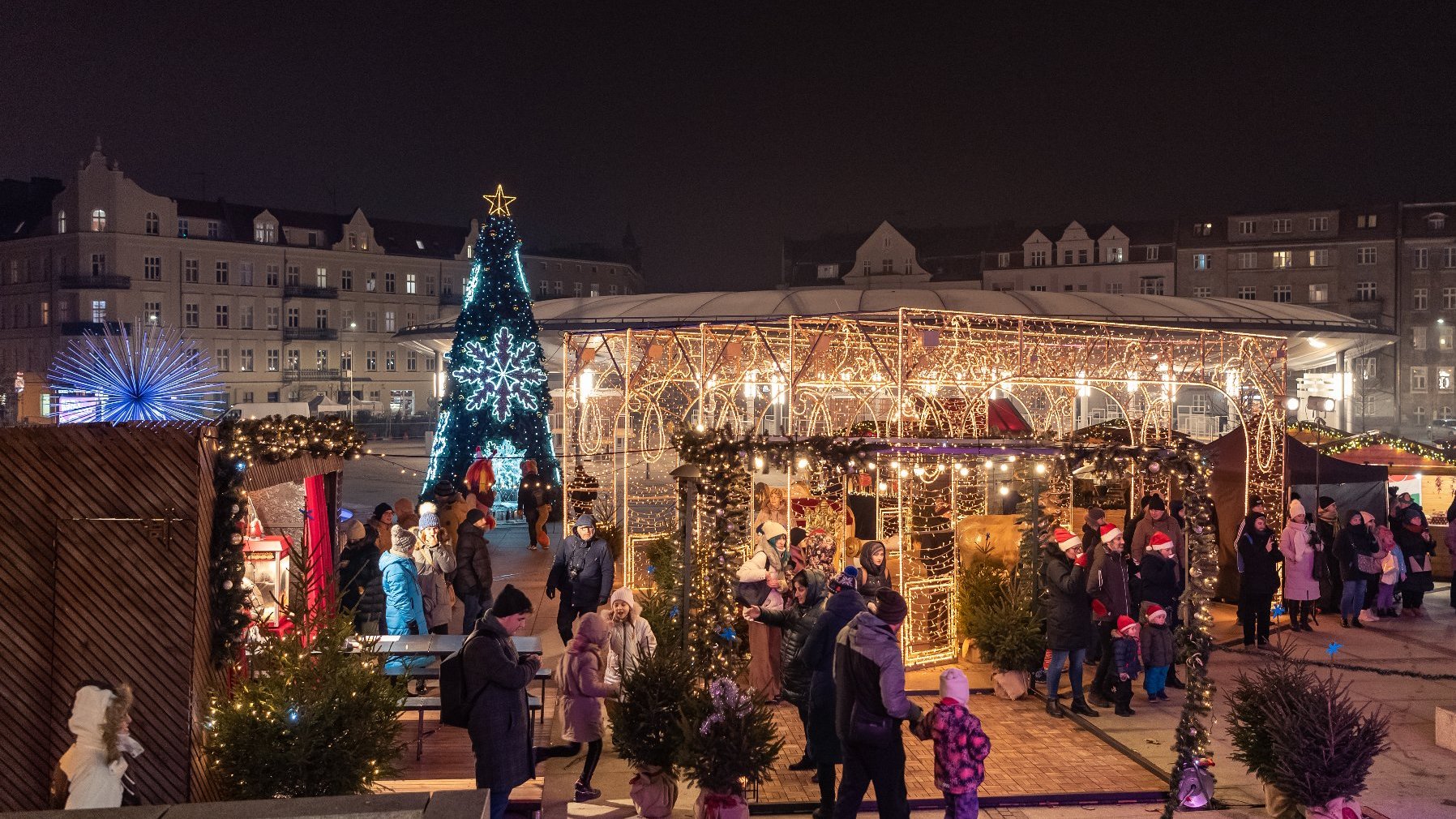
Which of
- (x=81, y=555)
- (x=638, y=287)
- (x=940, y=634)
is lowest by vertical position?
(x=940, y=634)

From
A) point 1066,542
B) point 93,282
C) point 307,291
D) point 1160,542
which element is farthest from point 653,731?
point 307,291

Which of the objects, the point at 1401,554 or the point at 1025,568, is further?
the point at 1401,554

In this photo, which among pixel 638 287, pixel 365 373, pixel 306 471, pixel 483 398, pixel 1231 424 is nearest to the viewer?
pixel 306 471

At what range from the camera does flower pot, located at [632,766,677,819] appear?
6.69 meters

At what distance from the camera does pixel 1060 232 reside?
60562 mm

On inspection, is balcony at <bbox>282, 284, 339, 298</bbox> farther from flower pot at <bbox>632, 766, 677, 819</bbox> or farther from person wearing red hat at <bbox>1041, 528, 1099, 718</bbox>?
flower pot at <bbox>632, 766, 677, 819</bbox>

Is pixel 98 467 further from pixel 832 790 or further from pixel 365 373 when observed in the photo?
pixel 365 373

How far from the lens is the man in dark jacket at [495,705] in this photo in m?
5.87

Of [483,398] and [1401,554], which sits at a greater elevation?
[483,398]

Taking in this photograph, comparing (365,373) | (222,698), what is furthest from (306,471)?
(365,373)

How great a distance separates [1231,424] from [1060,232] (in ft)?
71.0

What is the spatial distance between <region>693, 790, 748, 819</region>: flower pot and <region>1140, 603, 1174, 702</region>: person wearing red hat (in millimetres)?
4451

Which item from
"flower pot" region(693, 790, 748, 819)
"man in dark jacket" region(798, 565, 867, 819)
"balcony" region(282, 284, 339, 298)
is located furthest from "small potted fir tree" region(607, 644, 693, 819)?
"balcony" region(282, 284, 339, 298)

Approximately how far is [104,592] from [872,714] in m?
4.30
